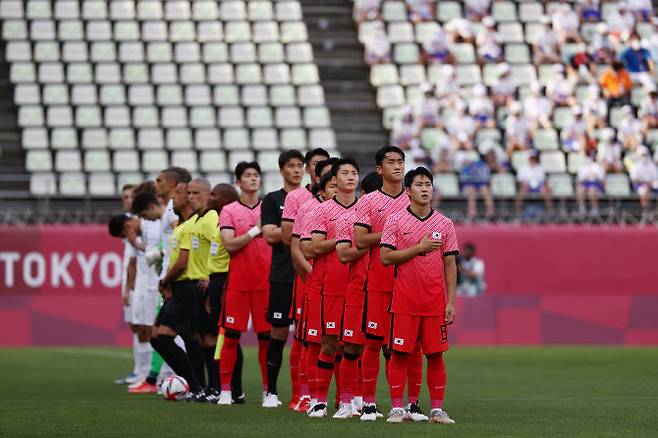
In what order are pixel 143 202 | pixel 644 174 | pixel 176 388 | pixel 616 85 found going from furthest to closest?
pixel 616 85, pixel 644 174, pixel 143 202, pixel 176 388

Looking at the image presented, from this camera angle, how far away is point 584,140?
31.8 meters

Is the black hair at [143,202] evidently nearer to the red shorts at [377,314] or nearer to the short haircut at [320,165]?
the short haircut at [320,165]

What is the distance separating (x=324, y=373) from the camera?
12.7 m

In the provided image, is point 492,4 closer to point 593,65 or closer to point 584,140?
point 593,65

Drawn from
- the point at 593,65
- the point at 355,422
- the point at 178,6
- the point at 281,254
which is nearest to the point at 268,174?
the point at 178,6

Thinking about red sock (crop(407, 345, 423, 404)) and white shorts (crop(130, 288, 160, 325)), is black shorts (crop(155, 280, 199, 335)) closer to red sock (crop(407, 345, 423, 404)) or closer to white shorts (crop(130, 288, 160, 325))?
white shorts (crop(130, 288, 160, 325))

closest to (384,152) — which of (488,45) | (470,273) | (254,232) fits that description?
(254,232)

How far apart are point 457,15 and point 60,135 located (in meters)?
10.0

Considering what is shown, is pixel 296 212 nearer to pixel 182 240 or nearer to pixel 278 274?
pixel 278 274

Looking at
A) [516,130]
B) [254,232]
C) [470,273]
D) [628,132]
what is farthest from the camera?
[628,132]

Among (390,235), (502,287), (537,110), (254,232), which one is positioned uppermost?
(537,110)

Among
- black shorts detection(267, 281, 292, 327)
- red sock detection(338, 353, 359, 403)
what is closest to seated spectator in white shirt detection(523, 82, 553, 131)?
black shorts detection(267, 281, 292, 327)

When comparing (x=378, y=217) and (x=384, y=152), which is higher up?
(x=384, y=152)

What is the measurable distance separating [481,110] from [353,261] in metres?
19.5
